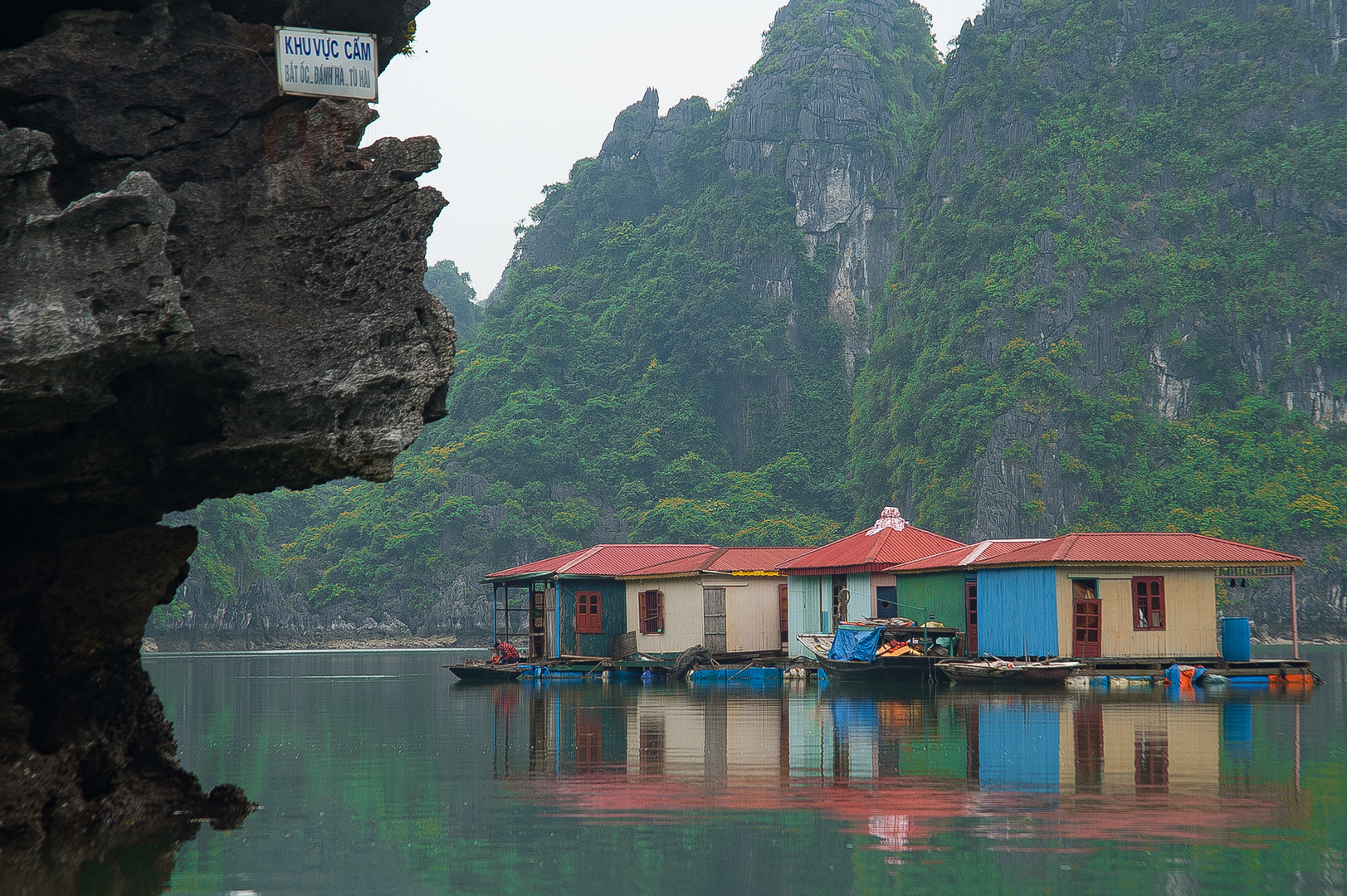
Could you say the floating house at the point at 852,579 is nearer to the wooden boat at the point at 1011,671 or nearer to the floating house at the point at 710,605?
the floating house at the point at 710,605

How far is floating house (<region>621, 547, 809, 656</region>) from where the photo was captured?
3497 cm

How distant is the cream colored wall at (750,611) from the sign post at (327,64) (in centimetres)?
2501

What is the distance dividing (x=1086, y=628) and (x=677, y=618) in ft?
37.1

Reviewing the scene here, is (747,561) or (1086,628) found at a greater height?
(747,561)

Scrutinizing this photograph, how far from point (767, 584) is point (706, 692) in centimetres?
777

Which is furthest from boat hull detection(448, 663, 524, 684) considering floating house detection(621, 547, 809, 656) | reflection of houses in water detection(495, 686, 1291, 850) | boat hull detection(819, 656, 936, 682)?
reflection of houses in water detection(495, 686, 1291, 850)

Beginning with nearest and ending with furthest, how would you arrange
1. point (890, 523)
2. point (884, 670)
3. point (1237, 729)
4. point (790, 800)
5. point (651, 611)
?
1. point (790, 800)
2. point (1237, 729)
3. point (884, 670)
4. point (651, 611)
5. point (890, 523)

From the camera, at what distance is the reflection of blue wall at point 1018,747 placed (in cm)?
1336

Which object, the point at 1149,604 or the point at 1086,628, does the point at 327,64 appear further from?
the point at 1149,604

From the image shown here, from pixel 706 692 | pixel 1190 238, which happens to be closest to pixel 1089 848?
pixel 706 692

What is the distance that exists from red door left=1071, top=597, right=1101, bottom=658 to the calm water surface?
488cm

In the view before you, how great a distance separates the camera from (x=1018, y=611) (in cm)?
2970

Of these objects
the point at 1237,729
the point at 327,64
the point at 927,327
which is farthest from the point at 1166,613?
the point at 927,327

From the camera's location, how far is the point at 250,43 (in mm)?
10758
